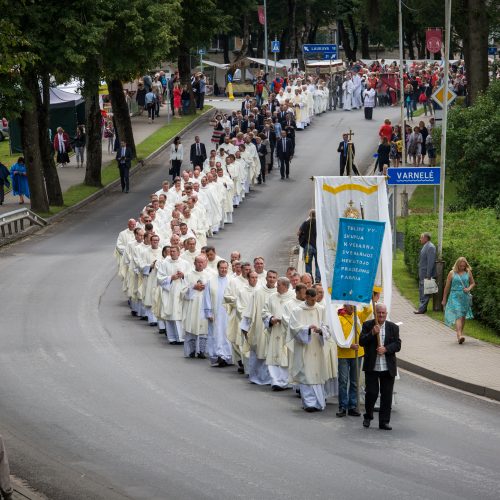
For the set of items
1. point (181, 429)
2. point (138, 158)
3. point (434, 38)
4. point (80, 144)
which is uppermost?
point (434, 38)

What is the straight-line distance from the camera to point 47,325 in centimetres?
2503

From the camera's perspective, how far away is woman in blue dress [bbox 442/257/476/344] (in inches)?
881

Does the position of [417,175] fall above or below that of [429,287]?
above

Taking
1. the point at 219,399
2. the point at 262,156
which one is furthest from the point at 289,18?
the point at 219,399

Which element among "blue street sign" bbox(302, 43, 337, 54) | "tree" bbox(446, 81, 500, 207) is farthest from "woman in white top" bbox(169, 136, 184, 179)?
"blue street sign" bbox(302, 43, 337, 54)

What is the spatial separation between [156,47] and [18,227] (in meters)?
7.38

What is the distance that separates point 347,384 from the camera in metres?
17.8

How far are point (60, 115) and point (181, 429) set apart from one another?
125 ft

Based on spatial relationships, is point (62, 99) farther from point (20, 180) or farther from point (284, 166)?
point (284, 166)

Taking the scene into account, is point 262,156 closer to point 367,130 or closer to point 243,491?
point 367,130

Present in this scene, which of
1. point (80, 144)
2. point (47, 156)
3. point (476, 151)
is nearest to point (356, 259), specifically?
point (476, 151)

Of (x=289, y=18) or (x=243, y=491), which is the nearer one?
(x=243, y=491)

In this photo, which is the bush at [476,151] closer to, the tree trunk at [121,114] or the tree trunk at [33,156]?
the tree trunk at [33,156]

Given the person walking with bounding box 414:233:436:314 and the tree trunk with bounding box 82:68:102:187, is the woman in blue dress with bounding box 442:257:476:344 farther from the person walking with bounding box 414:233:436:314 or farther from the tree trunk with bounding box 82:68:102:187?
the tree trunk with bounding box 82:68:102:187
